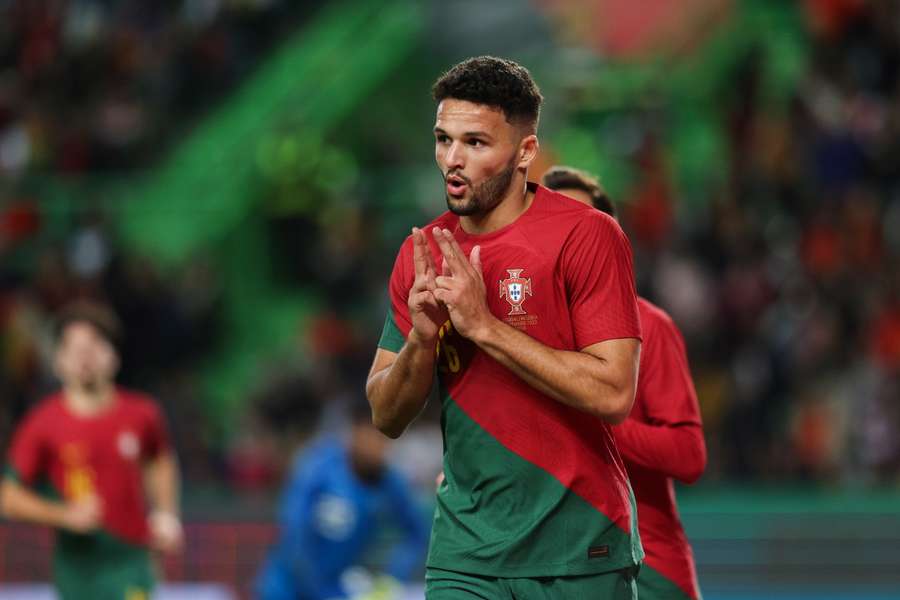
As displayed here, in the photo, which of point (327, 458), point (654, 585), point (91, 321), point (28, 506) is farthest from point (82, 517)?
point (654, 585)

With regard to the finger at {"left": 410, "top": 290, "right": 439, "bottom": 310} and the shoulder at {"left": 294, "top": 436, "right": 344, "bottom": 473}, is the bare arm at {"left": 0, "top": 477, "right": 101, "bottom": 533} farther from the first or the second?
the finger at {"left": 410, "top": 290, "right": 439, "bottom": 310}

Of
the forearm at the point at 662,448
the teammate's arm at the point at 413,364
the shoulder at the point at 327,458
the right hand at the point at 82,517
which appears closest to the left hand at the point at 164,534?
the right hand at the point at 82,517

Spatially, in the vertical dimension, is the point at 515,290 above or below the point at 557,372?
above

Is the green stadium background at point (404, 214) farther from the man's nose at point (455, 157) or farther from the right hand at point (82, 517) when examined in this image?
the man's nose at point (455, 157)

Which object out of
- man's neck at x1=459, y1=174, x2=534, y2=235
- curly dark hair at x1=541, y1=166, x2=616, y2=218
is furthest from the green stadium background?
man's neck at x1=459, y1=174, x2=534, y2=235

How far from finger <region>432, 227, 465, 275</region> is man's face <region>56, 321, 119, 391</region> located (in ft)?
13.8

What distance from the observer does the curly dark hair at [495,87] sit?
3695 mm

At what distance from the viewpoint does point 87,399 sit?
25.0ft

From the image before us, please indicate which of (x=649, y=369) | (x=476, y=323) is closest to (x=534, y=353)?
(x=476, y=323)

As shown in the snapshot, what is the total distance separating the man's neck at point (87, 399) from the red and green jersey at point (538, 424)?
13.5 ft

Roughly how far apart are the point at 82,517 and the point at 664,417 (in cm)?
356

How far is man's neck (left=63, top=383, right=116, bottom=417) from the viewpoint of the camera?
7.59 m

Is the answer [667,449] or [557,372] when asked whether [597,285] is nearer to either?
[557,372]

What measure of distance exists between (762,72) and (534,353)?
448 inches
